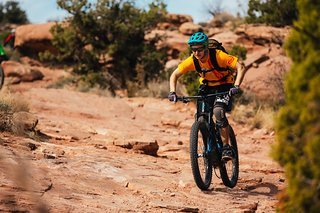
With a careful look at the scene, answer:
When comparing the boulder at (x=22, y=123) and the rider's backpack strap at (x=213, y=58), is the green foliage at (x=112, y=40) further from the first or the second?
the rider's backpack strap at (x=213, y=58)

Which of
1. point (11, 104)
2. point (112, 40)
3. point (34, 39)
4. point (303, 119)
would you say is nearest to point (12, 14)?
point (34, 39)

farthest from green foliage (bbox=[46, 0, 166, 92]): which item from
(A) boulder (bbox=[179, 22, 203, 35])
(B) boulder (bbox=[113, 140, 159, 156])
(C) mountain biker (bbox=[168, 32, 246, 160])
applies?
(C) mountain biker (bbox=[168, 32, 246, 160])

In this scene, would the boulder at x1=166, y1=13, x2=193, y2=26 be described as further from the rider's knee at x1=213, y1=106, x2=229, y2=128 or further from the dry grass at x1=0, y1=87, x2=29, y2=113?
the rider's knee at x1=213, y1=106, x2=229, y2=128

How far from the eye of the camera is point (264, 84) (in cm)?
1777

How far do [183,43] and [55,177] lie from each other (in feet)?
66.4

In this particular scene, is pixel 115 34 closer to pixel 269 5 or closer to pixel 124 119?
pixel 269 5

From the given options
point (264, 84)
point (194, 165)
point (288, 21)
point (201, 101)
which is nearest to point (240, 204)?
point (194, 165)

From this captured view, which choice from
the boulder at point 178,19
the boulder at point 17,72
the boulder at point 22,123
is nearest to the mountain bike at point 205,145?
the boulder at point 22,123

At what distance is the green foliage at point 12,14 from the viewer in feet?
136

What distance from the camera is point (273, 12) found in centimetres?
2317

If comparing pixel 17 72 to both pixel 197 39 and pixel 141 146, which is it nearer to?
pixel 141 146

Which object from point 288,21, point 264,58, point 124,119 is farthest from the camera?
point 288,21

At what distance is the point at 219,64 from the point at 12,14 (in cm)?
3735

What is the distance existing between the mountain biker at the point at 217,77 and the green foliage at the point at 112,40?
14.8 metres
